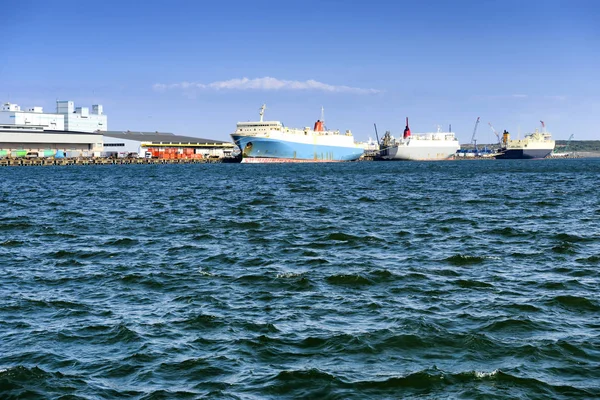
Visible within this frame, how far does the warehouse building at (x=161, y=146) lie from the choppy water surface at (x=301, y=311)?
143349 millimetres

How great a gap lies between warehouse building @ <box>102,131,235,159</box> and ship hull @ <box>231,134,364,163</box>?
1130 inches

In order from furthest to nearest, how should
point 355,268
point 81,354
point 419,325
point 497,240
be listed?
point 497,240 < point 355,268 < point 419,325 < point 81,354

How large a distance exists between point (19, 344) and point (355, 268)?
32.7 ft

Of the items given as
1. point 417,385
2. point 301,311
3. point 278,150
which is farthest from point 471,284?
point 278,150

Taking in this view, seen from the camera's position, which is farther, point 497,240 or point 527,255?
point 497,240

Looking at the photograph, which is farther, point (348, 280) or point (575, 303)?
point (348, 280)

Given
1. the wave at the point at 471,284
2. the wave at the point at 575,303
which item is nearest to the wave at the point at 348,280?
the wave at the point at 471,284

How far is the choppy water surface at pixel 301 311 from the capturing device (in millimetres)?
10594

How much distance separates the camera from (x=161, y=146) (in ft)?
589

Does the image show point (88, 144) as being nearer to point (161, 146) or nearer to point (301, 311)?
point (161, 146)

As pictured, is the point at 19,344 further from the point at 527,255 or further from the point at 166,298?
the point at 527,255

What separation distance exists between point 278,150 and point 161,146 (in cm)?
4175

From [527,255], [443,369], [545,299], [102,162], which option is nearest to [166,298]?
[443,369]

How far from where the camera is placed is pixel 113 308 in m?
15.0
